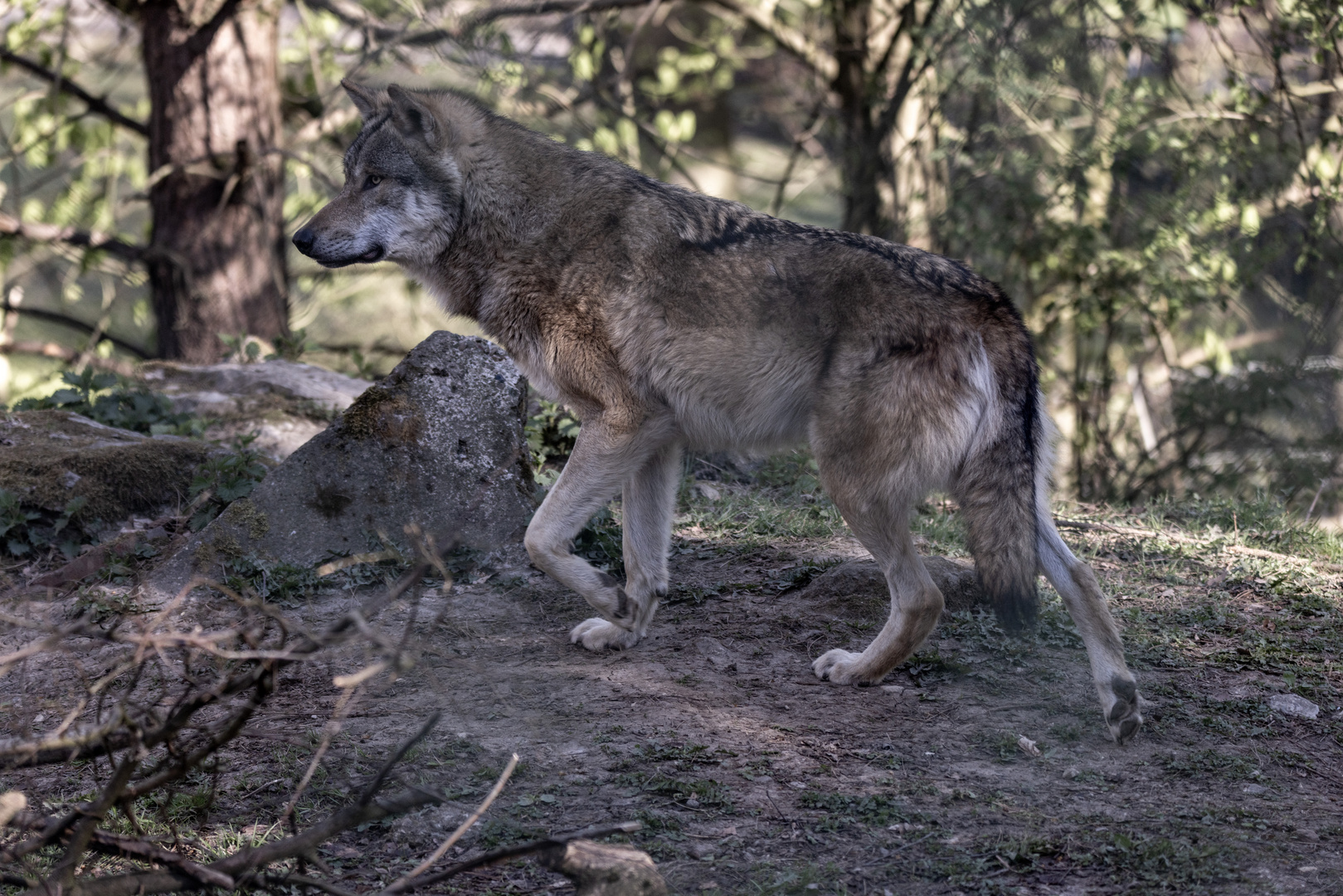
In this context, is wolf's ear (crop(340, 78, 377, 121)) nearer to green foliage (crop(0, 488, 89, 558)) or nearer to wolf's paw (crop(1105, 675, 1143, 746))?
green foliage (crop(0, 488, 89, 558))

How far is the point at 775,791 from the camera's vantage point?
3.28 metres

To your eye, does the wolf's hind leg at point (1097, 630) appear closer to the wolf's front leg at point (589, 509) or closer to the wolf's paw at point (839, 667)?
the wolf's paw at point (839, 667)

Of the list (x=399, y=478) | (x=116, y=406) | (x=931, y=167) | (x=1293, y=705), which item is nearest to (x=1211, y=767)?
(x=1293, y=705)

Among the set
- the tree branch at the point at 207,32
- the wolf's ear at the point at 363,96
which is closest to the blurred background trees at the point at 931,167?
the tree branch at the point at 207,32

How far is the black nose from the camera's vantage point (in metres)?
4.56

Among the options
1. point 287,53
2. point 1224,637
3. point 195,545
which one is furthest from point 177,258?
point 1224,637

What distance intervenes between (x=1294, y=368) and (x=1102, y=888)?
7.53m

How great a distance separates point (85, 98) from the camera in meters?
8.95

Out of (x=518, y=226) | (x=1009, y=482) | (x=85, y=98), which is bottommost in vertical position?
(x=1009, y=482)

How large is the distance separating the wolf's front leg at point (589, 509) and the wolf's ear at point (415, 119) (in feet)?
4.68

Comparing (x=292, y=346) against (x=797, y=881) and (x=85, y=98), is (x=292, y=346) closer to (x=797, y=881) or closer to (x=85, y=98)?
(x=85, y=98)

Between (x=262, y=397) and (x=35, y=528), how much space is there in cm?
176

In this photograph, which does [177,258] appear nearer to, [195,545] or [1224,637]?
[195,545]

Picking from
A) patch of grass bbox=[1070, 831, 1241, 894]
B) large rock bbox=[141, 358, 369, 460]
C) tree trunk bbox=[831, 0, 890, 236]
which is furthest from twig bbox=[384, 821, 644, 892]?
tree trunk bbox=[831, 0, 890, 236]
